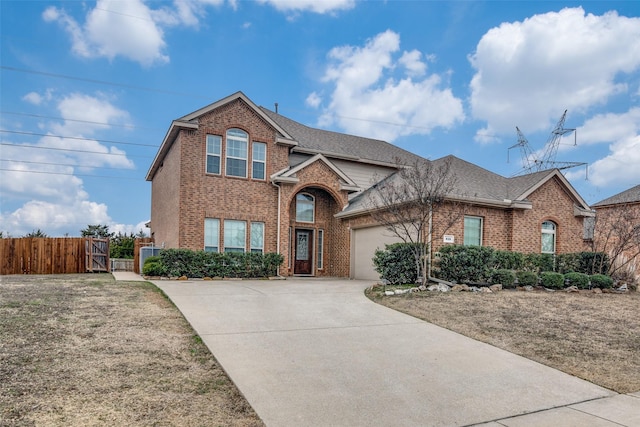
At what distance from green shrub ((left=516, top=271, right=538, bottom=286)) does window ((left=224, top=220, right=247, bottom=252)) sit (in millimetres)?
10321

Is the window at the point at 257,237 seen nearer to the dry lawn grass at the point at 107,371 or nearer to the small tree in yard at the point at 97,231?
the dry lawn grass at the point at 107,371

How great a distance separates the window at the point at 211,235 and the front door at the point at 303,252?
3.93 meters

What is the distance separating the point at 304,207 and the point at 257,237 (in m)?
2.82

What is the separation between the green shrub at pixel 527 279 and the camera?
47.3 ft

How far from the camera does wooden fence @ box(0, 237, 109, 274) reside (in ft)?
63.8

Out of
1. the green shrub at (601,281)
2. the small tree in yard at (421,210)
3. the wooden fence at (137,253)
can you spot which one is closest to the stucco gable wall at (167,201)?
the wooden fence at (137,253)

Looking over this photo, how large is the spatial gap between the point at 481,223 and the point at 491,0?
295 inches

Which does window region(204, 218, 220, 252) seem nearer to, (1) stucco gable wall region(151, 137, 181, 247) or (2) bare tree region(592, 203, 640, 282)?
(1) stucco gable wall region(151, 137, 181, 247)

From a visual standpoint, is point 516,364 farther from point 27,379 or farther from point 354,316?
point 27,379

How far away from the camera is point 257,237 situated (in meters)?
17.8

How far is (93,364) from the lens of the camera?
550 centimetres

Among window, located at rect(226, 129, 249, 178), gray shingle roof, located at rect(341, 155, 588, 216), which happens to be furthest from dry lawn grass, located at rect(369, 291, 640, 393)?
window, located at rect(226, 129, 249, 178)

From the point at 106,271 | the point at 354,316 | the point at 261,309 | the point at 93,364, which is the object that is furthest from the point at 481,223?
the point at 106,271

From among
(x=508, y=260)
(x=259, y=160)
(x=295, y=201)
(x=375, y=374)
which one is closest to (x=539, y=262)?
(x=508, y=260)
